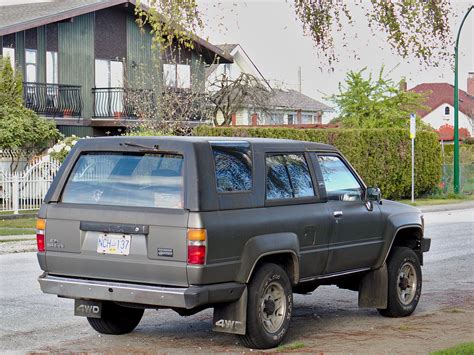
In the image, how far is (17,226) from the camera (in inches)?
951

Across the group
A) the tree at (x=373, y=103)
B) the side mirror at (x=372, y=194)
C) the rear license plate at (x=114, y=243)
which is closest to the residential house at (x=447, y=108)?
the tree at (x=373, y=103)

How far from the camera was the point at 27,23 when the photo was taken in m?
38.5

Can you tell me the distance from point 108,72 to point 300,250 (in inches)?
1380

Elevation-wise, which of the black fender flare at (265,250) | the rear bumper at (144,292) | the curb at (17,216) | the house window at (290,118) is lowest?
the curb at (17,216)

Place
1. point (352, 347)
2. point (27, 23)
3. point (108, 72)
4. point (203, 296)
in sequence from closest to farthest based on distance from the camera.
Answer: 1. point (203, 296)
2. point (352, 347)
3. point (27, 23)
4. point (108, 72)

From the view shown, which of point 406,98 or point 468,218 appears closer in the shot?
point 468,218

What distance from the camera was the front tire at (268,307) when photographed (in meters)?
8.69

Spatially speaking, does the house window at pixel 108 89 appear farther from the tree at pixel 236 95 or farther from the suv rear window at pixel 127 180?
the suv rear window at pixel 127 180

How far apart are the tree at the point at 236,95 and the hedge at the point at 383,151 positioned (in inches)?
301

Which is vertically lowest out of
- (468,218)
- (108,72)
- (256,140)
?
(468,218)

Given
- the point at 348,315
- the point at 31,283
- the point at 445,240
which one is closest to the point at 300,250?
the point at 348,315

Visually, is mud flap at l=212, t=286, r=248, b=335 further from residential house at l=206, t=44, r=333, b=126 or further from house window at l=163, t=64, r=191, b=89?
residential house at l=206, t=44, r=333, b=126

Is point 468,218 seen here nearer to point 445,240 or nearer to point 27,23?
point 445,240

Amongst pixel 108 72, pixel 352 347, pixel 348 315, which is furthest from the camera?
pixel 108 72
